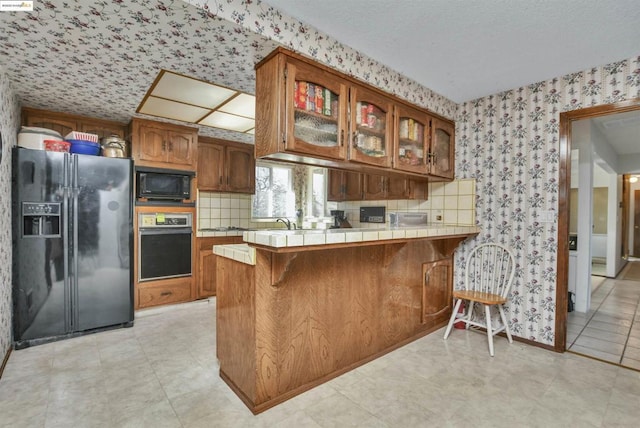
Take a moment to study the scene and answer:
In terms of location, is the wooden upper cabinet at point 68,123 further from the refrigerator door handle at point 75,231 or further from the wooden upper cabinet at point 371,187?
the wooden upper cabinet at point 371,187

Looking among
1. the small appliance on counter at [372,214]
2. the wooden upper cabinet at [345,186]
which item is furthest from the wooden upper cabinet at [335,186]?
the small appliance on counter at [372,214]

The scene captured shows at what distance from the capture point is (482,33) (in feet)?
6.50

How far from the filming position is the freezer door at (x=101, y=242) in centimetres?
284

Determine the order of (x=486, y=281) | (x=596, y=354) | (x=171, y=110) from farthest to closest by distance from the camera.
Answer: (x=171, y=110) → (x=486, y=281) → (x=596, y=354)

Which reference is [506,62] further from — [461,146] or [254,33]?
[254,33]

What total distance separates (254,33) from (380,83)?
3.62ft

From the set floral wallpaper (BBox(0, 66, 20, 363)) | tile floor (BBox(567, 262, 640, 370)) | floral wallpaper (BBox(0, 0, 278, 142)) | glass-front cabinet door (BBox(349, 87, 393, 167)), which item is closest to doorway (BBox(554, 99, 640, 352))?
tile floor (BBox(567, 262, 640, 370))

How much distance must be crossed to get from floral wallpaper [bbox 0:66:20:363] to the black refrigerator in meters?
0.10

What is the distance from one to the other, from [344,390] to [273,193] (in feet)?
11.6

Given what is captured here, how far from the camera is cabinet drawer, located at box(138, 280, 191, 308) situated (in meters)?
3.46

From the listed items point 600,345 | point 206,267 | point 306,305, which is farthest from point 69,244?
point 600,345

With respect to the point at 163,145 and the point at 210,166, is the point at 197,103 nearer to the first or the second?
the point at 163,145

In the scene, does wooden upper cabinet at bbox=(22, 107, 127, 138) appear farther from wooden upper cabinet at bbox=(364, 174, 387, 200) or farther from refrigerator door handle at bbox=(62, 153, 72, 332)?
wooden upper cabinet at bbox=(364, 174, 387, 200)

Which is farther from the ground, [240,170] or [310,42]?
[310,42]
